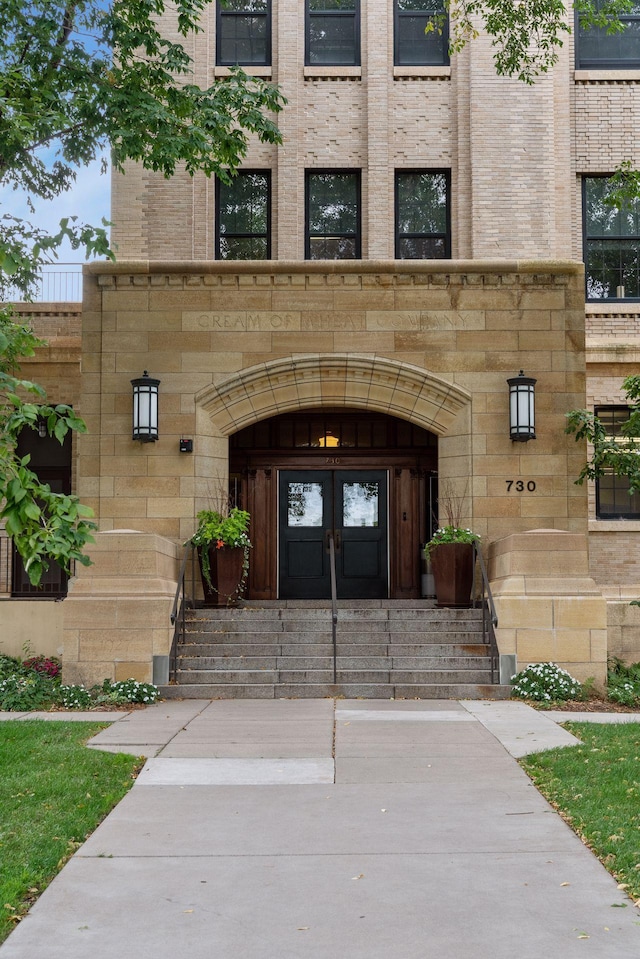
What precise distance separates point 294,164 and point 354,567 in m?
7.20

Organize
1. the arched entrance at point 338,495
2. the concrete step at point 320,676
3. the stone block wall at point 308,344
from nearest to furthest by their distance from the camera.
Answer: the concrete step at point 320,676, the stone block wall at point 308,344, the arched entrance at point 338,495

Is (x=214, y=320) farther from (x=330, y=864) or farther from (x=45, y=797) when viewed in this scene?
(x=330, y=864)

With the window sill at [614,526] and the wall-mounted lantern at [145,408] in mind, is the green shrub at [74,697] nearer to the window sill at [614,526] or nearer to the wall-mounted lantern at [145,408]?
the wall-mounted lantern at [145,408]

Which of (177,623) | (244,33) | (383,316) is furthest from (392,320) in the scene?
(244,33)

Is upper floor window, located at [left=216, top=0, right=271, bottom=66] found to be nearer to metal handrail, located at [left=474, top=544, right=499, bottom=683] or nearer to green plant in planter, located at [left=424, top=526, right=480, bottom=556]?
green plant in planter, located at [left=424, top=526, right=480, bottom=556]

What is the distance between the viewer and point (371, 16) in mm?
18266

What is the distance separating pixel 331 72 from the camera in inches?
722

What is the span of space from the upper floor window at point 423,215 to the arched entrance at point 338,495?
3289mm

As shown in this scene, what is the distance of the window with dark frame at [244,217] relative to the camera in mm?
18188

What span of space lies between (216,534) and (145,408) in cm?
A: 213

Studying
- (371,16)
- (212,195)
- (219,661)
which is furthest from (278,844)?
(371,16)

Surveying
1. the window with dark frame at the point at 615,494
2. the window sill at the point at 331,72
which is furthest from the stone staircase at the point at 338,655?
the window sill at the point at 331,72

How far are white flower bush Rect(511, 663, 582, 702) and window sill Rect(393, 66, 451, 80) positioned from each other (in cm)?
1122

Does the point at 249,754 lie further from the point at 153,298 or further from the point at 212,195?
the point at 212,195
